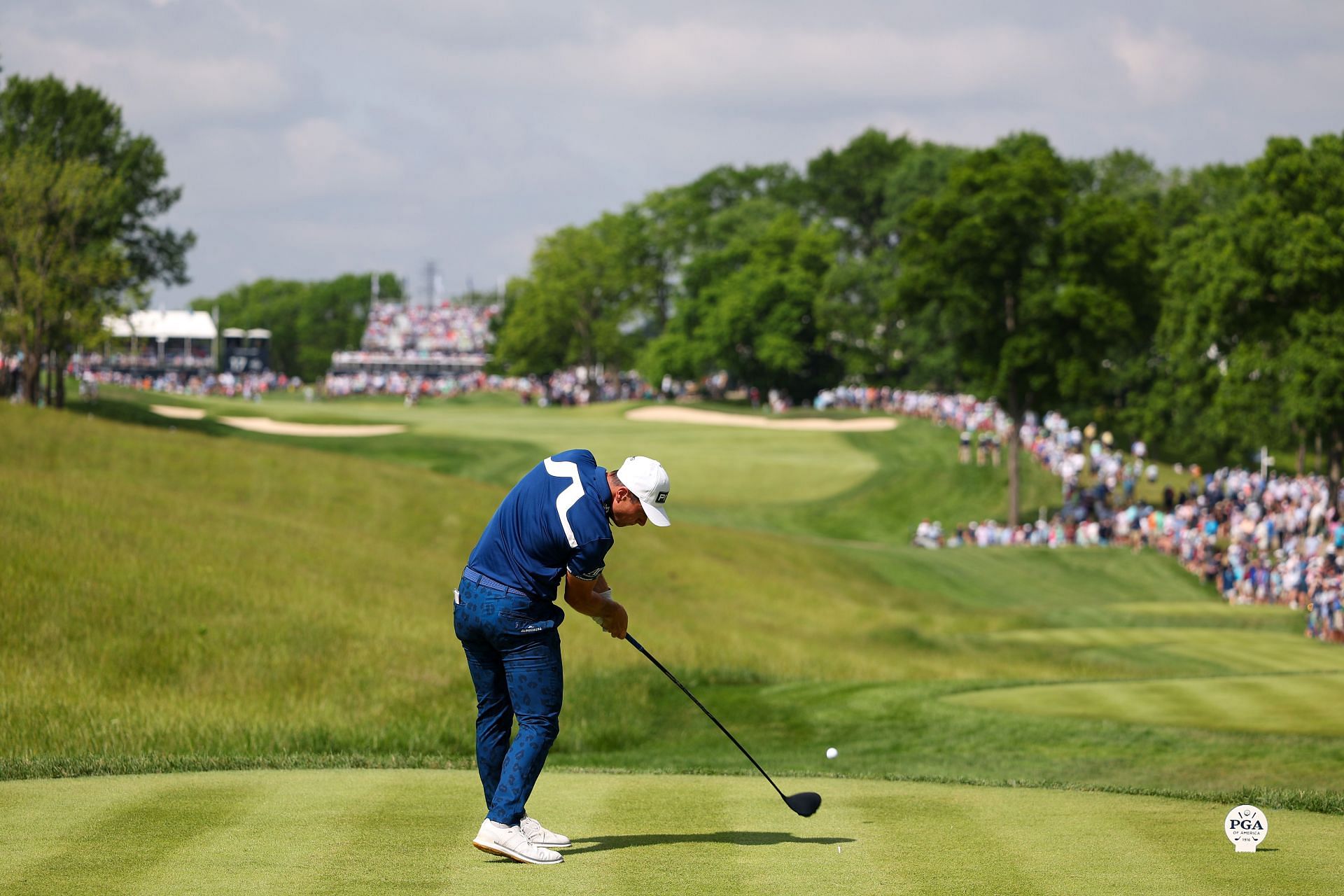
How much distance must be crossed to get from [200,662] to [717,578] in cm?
1866

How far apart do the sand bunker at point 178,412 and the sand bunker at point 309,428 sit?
1587mm

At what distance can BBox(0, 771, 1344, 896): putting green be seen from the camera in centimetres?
700

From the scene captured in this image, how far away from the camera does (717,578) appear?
116 ft

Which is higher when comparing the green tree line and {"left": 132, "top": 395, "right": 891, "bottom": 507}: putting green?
the green tree line

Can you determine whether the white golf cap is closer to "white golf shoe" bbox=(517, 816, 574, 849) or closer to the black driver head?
"white golf shoe" bbox=(517, 816, 574, 849)

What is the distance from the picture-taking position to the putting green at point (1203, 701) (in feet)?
57.7

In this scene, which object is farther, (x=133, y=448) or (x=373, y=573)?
(x=133, y=448)

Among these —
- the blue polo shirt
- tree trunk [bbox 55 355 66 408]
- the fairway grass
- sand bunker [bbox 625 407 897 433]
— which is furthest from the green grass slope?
sand bunker [bbox 625 407 897 433]

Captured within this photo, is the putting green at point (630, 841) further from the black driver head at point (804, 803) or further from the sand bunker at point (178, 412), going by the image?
the sand bunker at point (178, 412)

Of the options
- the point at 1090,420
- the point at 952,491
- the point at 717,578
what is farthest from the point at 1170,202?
the point at 717,578

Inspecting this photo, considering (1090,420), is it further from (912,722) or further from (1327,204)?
(912,722)

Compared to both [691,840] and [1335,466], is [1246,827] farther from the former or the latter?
[1335,466]

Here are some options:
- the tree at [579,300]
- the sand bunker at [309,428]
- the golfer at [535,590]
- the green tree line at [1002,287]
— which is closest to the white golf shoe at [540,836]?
the golfer at [535,590]

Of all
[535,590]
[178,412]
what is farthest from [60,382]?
[535,590]
